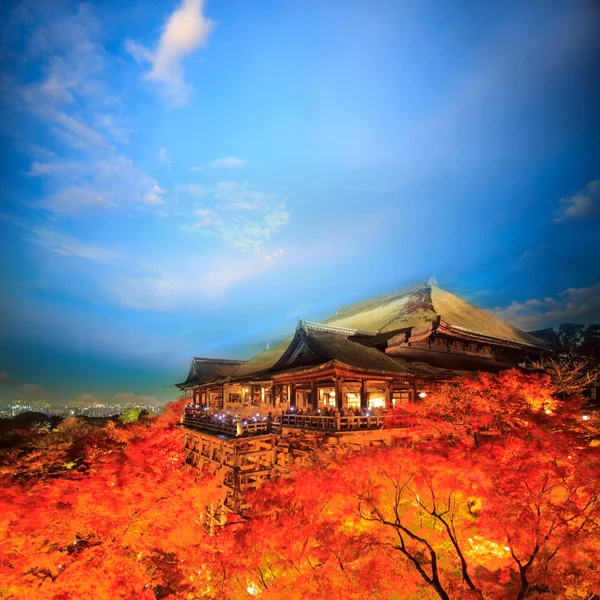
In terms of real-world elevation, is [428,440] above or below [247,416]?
below

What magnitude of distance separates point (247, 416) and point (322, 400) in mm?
9452

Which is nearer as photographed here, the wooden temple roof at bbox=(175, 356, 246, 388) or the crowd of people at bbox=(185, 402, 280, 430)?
the crowd of people at bbox=(185, 402, 280, 430)

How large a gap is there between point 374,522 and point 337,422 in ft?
13.6

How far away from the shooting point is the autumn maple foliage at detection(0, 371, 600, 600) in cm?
1312

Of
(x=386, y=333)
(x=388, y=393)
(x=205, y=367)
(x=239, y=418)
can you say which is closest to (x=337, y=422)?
(x=239, y=418)

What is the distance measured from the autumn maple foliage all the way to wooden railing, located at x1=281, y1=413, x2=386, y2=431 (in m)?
0.93

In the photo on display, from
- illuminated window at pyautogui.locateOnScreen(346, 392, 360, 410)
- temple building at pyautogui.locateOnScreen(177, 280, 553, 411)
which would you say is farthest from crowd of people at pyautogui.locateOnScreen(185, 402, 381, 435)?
illuminated window at pyautogui.locateOnScreen(346, 392, 360, 410)

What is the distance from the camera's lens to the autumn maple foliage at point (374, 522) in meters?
13.1

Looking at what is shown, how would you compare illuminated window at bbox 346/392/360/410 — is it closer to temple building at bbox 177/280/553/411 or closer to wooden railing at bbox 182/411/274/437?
temple building at bbox 177/280/553/411

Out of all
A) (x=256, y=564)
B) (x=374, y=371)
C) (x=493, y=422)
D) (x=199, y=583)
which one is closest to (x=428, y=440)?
(x=493, y=422)

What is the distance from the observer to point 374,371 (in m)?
19.3

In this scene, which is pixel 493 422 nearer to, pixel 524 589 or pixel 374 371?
pixel 374 371

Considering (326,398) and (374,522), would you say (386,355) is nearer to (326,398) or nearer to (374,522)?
(326,398)

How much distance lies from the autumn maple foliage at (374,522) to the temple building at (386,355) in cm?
298
